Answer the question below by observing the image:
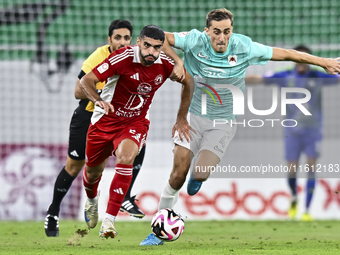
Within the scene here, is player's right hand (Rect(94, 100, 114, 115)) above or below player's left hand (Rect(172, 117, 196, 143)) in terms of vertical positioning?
above

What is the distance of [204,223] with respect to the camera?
28.4ft

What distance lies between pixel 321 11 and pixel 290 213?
540cm

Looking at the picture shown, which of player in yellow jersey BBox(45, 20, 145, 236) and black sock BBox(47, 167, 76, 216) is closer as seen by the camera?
player in yellow jersey BBox(45, 20, 145, 236)

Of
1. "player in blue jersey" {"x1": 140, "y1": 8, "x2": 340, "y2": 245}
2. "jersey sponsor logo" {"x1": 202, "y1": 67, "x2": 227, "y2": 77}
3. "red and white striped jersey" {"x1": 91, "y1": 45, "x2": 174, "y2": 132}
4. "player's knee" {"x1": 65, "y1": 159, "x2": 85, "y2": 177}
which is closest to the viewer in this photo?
"red and white striped jersey" {"x1": 91, "y1": 45, "x2": 174, "y2": 132}

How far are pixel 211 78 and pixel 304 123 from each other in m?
3.74

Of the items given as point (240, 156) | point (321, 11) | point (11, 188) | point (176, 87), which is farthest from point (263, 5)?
point (11, 188)

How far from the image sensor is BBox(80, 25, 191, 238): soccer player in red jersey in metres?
5.25

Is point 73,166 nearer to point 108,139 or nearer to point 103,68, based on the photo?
point 108,139

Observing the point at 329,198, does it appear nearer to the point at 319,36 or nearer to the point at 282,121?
the point at 282,121

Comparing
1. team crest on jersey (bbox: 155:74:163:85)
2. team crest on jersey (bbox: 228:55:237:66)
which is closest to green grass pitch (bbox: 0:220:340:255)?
team crest on jersey (bbox: 155:74:163:85)

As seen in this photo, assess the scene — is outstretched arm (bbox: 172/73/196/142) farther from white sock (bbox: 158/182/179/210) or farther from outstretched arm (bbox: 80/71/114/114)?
outstretched arm (bbox: 80/71/114/114)

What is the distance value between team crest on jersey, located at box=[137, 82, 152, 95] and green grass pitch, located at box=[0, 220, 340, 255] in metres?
1.60

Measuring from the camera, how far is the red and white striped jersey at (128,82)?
17.7 feet

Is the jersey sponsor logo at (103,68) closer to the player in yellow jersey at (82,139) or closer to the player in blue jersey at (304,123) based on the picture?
the player in yellow jersey at (82,139)
